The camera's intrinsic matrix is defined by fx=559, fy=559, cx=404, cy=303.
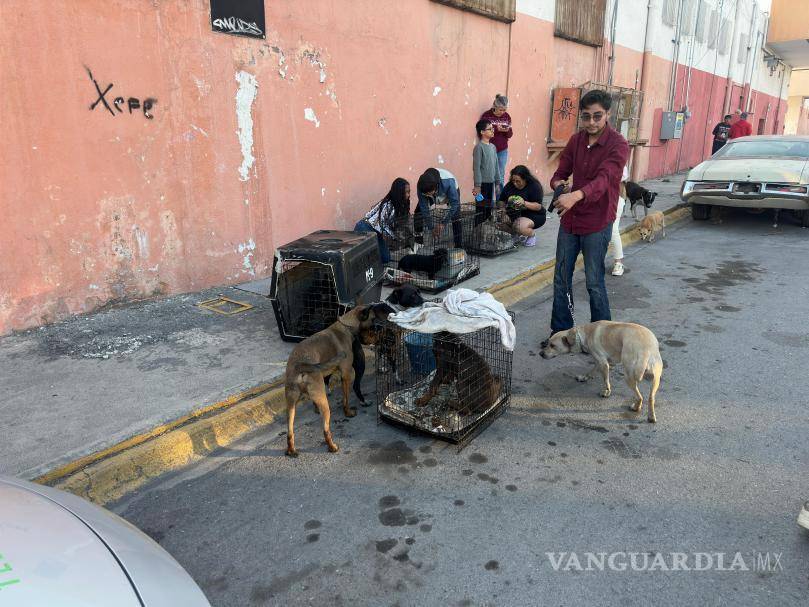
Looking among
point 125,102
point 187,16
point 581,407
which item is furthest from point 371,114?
point 581,407

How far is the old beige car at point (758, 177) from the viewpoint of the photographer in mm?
9711

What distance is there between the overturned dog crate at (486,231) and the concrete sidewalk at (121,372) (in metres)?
3.19

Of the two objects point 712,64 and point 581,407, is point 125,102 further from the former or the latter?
point 712,64

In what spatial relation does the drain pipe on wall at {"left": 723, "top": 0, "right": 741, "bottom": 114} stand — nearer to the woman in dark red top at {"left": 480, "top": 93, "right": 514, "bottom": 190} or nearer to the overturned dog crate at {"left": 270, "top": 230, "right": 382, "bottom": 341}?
the woman in dark red top at {"left": 480, "top": 93, "right": 514, "bottom": 190}

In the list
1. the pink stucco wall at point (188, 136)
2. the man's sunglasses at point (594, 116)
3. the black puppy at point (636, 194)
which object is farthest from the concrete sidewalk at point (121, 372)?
the black puppy at point (636, 194)

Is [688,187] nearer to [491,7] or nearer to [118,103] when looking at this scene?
[491,7]

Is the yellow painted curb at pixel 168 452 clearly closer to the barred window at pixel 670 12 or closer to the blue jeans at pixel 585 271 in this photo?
the blue jeans at pixel 585 271

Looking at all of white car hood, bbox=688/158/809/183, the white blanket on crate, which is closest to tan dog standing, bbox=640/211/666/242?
white car hood, bbox=688/158/809/183

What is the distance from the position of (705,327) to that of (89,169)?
20.2ft

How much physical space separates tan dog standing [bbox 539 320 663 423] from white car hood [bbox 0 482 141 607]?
327cm

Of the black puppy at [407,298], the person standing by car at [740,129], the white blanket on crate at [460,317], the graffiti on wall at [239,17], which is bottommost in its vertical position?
the black puppy at [407,298]

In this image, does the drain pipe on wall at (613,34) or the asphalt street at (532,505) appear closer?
the asphalt street at (532,505)

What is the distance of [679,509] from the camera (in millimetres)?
2959

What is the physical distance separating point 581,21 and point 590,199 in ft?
34.7
